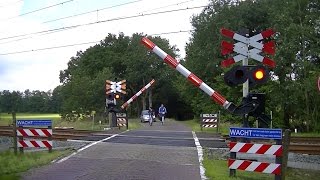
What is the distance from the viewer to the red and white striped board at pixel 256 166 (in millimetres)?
10413

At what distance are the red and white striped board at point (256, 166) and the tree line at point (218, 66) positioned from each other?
4.45 metres

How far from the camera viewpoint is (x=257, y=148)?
1059cm

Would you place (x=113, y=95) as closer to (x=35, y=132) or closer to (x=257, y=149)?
(x=35, y=132)

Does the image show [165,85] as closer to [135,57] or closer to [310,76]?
[135,57]

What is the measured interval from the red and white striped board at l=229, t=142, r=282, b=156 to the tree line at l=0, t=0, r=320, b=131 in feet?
13.9

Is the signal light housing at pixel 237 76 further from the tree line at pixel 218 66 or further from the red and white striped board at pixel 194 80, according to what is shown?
the red and white striped board at pixel 194 80

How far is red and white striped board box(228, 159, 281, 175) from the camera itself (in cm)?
1041

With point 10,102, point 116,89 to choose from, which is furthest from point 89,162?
point 116,89

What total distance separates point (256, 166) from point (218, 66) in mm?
45451

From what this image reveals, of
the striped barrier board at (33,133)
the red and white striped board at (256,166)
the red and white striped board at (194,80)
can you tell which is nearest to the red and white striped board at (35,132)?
the striped barrier board at (33,133)

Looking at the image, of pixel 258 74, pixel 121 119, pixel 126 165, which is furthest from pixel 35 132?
pixel 121 119

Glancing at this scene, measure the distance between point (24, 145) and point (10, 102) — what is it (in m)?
10.1

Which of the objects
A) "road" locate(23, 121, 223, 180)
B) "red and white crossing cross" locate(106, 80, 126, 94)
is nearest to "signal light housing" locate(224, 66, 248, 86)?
"road" locate(23, 121, 223, 180)

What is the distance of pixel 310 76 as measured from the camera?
117 ft
